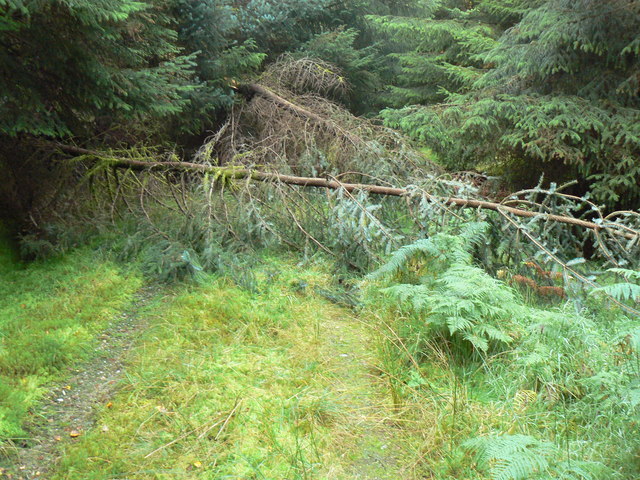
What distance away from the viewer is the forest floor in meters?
2.57

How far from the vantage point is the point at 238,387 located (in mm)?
3172

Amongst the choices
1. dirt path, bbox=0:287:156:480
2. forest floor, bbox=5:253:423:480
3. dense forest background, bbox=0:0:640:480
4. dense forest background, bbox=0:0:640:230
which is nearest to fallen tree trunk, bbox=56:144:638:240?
dense forest background, bbox=0:0:640:480

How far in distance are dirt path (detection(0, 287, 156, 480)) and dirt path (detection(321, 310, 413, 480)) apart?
1473 millimetres

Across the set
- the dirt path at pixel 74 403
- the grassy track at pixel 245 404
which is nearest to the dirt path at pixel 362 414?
the grassy track at pixel 245 404

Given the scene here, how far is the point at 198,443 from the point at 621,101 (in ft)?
21.3

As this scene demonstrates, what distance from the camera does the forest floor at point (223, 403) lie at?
2.57 m

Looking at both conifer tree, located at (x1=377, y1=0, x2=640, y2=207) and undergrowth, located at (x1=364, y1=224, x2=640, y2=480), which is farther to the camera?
conifer tree, located at (x1=377, y1=0, x2=640, y2=207)

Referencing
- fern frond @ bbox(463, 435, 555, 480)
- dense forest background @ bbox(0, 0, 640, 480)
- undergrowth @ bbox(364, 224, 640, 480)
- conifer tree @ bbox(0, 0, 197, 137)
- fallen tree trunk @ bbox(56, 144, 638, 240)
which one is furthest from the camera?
fallen tree trunk @ bbox(56, 144, 638, 240)

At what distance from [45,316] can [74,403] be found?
117 centimetres

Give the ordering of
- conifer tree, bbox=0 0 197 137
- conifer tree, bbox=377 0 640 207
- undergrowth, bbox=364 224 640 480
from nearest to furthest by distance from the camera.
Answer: undergrowth, bbox=364 224 640 480 → conifer tree, bbox=0 0 197 137 → conifer tree, bbox=377 0 640 207

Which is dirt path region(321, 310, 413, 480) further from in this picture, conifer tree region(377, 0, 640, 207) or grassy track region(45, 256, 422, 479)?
conifer tree region(377, 0, 640, 207)

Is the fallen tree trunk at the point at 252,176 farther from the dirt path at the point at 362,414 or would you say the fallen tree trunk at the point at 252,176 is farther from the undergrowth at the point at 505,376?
the dirt path at the point at 362,414

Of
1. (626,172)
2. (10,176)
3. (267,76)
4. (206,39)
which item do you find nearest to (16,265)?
(10,176)

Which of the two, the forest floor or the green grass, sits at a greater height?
the green grass
